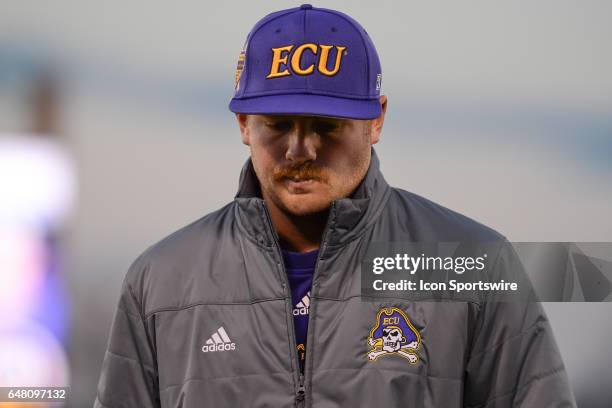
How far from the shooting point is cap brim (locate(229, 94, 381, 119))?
1.35 meters

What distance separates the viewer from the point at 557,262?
1841 millimetres

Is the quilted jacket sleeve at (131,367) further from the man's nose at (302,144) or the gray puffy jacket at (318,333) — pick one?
the man's nose at (302,144)

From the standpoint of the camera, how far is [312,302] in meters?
1.37

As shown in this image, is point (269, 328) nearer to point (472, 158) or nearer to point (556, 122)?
point (472, 158)

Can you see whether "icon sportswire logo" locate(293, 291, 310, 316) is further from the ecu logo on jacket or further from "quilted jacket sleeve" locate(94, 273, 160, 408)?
the ecu logo on jacket

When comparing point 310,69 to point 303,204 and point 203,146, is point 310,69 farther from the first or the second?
point 203,146

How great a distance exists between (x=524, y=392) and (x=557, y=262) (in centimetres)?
55

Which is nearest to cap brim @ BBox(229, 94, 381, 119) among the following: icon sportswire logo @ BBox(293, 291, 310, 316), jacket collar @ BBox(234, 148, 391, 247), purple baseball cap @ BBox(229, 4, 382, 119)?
purple baseball cap @ BBox(229, 4, 382, 119)

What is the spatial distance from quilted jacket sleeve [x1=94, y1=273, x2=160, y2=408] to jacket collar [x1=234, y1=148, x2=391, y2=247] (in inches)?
9.3

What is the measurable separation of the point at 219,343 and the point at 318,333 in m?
0.16

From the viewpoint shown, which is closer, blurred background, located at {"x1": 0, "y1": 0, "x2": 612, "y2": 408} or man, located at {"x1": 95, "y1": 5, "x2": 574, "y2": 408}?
man, located at {"x1": 95, "y1": 5, "x2": 574, "y2": 408}

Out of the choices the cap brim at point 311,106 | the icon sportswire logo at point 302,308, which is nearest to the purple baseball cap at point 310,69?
the cap brim at point 311,106

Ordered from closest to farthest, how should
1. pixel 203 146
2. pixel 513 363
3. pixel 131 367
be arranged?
pixel 513 363, pixel 131 367, pixel 203 146

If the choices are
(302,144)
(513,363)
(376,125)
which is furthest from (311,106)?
(513,363)
